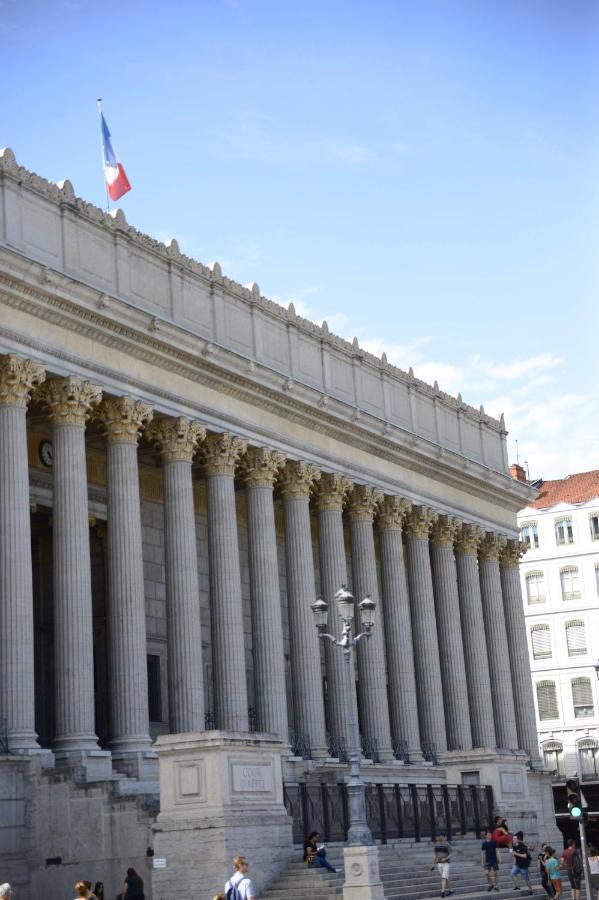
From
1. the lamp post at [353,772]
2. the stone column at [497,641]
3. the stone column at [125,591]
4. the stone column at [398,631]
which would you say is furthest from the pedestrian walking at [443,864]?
the stone column at [497,641]

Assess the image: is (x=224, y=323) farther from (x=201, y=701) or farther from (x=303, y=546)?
(x=201, y=701)

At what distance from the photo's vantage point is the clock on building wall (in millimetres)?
46375

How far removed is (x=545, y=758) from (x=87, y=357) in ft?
187

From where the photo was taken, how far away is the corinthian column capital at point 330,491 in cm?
5469

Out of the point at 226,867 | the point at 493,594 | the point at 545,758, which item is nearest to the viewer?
the point at 226,867

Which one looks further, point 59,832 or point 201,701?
point 201,701

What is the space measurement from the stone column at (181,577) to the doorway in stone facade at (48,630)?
3.83 m

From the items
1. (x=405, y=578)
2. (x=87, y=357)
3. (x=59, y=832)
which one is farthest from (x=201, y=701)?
(x=405, y=578)

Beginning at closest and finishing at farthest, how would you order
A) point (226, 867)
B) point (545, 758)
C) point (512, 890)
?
1. point (226, 867)
2. point (512, 890)
3. point (545, 758)

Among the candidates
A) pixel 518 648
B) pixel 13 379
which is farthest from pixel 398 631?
pixel 13 379

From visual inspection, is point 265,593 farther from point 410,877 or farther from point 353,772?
point 353,772

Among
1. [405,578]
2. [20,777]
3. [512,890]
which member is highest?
[405,578]

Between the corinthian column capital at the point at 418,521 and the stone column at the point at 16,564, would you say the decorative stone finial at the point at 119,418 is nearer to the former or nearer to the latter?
the stone column at the point at 16,564

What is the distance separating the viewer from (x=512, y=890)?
1577 inches
